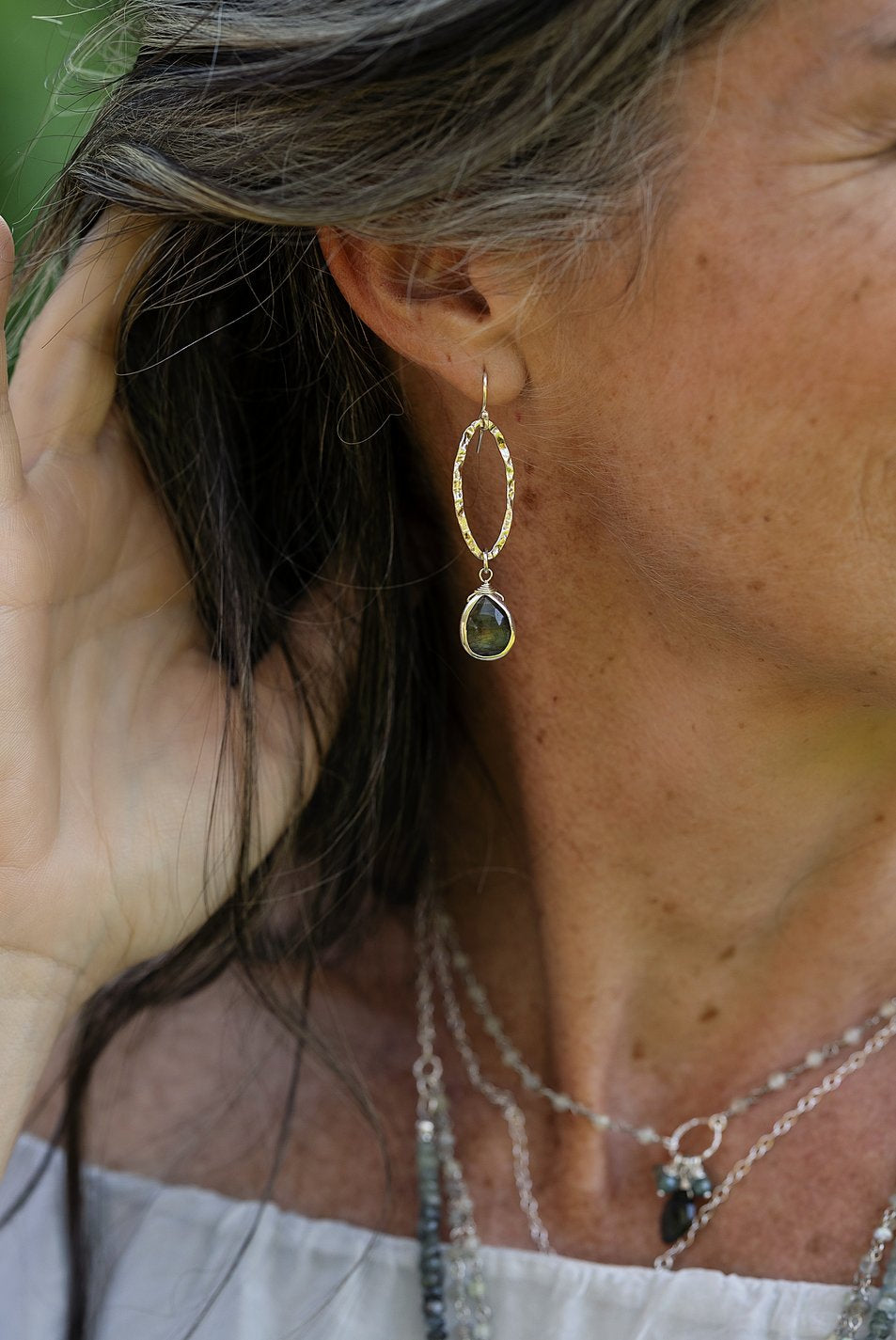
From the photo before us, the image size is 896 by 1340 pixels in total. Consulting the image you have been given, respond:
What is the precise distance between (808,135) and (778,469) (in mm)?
268

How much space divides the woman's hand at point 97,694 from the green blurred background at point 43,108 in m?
0.12

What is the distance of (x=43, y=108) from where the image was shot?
65.2 inches

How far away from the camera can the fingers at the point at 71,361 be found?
1499 millimetres

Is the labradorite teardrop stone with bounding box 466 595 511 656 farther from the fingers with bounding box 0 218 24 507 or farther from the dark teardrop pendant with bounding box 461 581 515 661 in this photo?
the fingers with bounding box 0 218 24 507

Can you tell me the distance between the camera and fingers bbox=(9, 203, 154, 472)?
4.92ft

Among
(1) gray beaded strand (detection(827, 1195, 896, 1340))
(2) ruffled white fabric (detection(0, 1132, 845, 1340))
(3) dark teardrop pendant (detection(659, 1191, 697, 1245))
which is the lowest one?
(2) ruffled white fabric (detection(0, 1132, 845, 1340))

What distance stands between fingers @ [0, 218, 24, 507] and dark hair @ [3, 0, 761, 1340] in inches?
4.8

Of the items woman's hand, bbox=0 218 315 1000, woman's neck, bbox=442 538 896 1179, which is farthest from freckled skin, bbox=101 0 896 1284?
woman's hand, bbox=0 218 315 1000

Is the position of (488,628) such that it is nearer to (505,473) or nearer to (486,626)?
(486,626)

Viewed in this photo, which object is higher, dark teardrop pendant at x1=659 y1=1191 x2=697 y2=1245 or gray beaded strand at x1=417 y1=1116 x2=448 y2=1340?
dark teardrop pendant at x1=659 y1=1191 x2=697 y2=1245

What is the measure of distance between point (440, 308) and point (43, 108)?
0.68 m

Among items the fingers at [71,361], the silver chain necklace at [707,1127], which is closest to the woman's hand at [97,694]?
the fingers at [71,361]

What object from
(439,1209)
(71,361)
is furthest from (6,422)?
(439,1209)

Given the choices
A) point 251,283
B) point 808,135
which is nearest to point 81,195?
point 251,283
